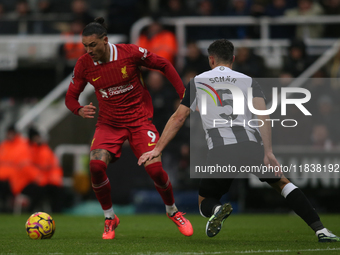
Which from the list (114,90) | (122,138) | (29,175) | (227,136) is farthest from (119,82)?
(29,175)

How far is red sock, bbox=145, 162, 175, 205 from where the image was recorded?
21.8ft

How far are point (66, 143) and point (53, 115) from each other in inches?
35.2

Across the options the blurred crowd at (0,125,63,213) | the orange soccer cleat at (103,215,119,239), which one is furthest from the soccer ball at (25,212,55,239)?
the blurred crowd at (0,125,63,213)

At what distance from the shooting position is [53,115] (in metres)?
13.5

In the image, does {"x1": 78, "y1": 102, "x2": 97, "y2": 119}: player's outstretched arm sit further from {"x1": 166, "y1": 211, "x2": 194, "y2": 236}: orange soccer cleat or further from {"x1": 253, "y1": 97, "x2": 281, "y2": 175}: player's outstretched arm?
{"x1": 253, "y1": 97, "x2": 281, "y2": 175}: player's outstretched arm

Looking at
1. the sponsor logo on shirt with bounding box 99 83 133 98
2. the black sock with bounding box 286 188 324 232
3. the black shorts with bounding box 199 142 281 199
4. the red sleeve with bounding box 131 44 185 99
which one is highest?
the red sleeve with bounding box 131 44 185 99

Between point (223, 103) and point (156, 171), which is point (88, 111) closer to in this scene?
point (156, 171)

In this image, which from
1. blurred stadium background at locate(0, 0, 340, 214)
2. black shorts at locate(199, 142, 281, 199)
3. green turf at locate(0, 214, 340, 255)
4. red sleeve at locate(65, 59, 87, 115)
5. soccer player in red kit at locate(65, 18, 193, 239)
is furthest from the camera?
blurred stadium background at locate(0, 0, 340, 214)

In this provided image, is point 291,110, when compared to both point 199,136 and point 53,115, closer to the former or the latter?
point 199,136

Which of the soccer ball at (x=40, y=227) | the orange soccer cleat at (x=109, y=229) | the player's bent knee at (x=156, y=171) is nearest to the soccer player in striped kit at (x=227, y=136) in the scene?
the player's bent knee at (x=156, y=171)

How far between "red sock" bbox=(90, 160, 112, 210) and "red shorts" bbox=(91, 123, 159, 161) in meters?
0.26

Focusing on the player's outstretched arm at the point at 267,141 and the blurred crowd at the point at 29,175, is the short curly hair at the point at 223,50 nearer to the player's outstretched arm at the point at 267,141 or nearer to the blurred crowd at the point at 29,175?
the player's outstretched arm at the point at 267,141

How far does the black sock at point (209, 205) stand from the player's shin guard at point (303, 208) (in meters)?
0.72

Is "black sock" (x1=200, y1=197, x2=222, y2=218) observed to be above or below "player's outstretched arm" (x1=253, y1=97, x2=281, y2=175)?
below
